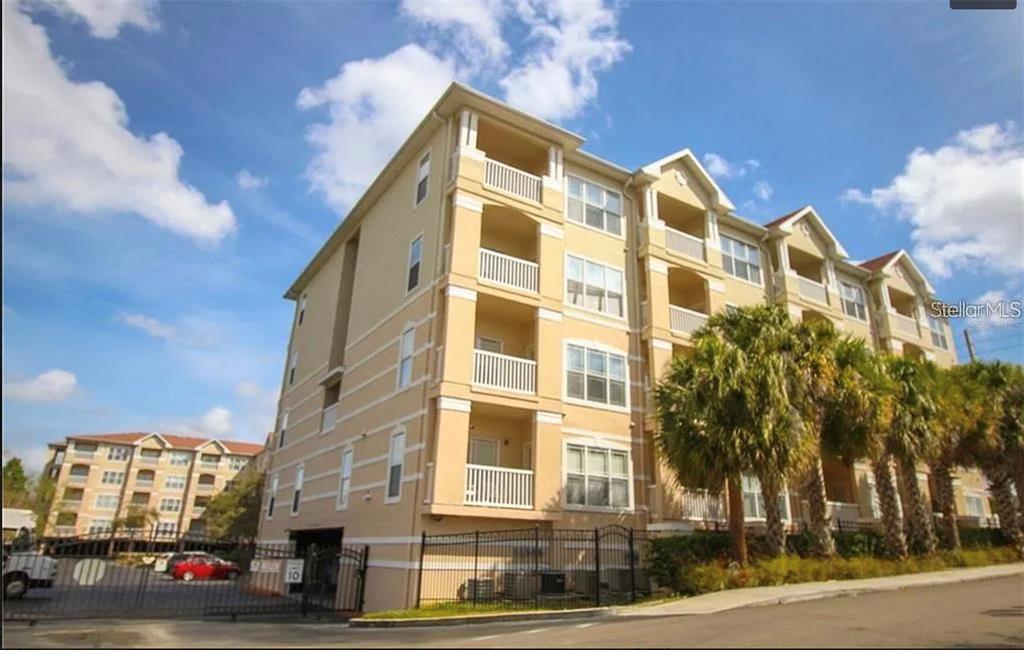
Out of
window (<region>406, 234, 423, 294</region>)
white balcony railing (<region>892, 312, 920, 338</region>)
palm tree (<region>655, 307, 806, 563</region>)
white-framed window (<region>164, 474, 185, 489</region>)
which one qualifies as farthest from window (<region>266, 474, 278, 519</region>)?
white-framed window (<region>164, 474, 185, 489</region>)

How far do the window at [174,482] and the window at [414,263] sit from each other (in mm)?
79123

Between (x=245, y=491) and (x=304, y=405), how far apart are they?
2592 centimetres

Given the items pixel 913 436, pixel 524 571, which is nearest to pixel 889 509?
pixel 913 436

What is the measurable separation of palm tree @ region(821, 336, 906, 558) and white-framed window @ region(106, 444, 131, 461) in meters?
88.4

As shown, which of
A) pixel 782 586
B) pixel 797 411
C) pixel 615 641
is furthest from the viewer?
pixel 797 411

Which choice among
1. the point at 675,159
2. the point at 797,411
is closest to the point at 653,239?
the point at 675,159

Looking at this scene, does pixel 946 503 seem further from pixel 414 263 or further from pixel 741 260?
pixel 414 263

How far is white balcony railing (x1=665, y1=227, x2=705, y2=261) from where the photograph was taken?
81.1 ft

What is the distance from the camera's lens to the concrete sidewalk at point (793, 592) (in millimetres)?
13766

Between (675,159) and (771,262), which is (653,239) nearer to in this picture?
(675,159)

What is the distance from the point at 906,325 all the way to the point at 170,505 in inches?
3450

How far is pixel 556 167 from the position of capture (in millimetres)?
22406

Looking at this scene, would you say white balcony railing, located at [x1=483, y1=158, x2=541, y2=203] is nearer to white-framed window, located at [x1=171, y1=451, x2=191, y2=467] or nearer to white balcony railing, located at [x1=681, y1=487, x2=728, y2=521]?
white balcony railing, located at [x1=681, y1=487, x2=728, y2=521]

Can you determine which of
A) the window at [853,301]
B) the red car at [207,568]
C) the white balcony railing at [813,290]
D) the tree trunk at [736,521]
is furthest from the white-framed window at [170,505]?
the tree trunk at [736,521]
